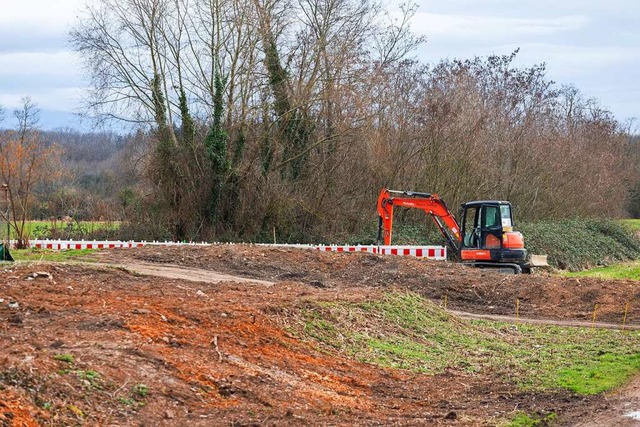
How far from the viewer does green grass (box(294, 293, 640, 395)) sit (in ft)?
49.9

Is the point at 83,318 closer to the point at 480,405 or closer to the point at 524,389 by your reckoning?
the point at 480,405

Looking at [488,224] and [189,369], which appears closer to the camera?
[189,369]

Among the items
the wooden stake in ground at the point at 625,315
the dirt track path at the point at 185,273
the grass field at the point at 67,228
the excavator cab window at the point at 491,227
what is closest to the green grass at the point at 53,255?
the dirt track path at the point at 185,273

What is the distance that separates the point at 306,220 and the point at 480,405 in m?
29.2

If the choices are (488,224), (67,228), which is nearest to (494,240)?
(488,224)

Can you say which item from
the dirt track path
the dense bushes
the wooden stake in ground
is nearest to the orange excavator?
the wooden stake in ground

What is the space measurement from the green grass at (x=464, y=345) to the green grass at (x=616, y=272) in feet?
48.7

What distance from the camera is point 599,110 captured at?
2753 inches

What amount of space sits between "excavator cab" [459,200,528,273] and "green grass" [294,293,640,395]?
32.4 ft

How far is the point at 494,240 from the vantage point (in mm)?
31250

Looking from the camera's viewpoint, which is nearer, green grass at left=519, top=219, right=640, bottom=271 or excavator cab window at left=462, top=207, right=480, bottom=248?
excavator cab window at left=462, top=207, right=480, bottom=248

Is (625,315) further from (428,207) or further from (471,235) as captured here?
(428,207)

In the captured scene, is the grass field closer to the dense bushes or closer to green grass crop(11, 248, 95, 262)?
green grass crop(11, 248, 95, 262)

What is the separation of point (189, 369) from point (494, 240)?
21.6m
